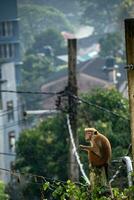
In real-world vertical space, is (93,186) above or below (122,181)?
above

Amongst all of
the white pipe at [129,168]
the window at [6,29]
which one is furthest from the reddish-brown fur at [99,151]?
the window at [6,29]

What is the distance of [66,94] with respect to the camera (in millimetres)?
15500

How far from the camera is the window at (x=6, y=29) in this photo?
57.9m

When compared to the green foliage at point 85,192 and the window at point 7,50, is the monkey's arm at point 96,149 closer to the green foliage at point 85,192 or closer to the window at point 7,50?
the green foliage at point 85,192

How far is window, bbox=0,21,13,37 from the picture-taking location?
5788 centimetres

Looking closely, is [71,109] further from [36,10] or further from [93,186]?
[36,10]

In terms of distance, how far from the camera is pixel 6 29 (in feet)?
192

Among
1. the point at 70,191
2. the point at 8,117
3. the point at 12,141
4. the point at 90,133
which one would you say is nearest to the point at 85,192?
the point at 70,191

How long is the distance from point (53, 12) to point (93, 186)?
3537 inches

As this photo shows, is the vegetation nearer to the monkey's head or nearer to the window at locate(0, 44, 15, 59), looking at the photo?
the monkey's head

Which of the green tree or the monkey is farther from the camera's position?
the green tree

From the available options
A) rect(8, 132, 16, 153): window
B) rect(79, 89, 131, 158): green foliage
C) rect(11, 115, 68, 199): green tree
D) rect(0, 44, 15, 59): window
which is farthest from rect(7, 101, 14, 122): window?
rect(0, 44, 15, 59): window

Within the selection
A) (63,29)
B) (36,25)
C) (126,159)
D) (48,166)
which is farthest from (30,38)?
(126,159)

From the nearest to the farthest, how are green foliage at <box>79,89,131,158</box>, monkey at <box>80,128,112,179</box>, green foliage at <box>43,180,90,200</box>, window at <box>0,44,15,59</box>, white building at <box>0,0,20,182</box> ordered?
green foliage at <box>43,180,90,200</box> < monkey at <box>80,128,112,179</box> < green foliage at <box>79,89,131,158</box> < white building at <box>0,0,20,182</box> < window at <box>0,44,15,59</box>
